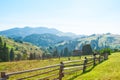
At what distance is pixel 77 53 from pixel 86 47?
15.7 metres

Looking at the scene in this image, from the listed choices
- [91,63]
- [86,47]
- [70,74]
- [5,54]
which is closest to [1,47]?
[5,54]

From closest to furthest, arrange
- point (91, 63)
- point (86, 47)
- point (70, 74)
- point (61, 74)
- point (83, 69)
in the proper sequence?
point (61, 74)
point (70, 74)
point (83, 69)
point (91, 63)
point (86, 47)

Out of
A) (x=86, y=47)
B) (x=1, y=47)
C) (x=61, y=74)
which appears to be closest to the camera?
(x=61, y=74)

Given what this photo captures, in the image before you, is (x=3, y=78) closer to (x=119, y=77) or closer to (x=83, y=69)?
(x=119, y=77)

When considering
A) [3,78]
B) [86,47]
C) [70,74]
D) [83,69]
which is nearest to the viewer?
[3,78]

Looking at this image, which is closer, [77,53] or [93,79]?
[93,79]

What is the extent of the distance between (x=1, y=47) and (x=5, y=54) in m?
4.30

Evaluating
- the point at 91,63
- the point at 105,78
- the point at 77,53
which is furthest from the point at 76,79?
the point at 77,53

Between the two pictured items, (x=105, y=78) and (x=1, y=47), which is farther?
(x=1, y=47)

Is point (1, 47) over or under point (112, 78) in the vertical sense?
over

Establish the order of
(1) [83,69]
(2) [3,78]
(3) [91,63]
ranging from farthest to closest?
(3) [91,63]
(1) [83,69]
(2) [3,78]

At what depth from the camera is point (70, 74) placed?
28984mm

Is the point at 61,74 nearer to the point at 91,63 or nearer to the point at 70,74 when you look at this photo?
the point at 70,74

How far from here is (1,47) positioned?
343ft
